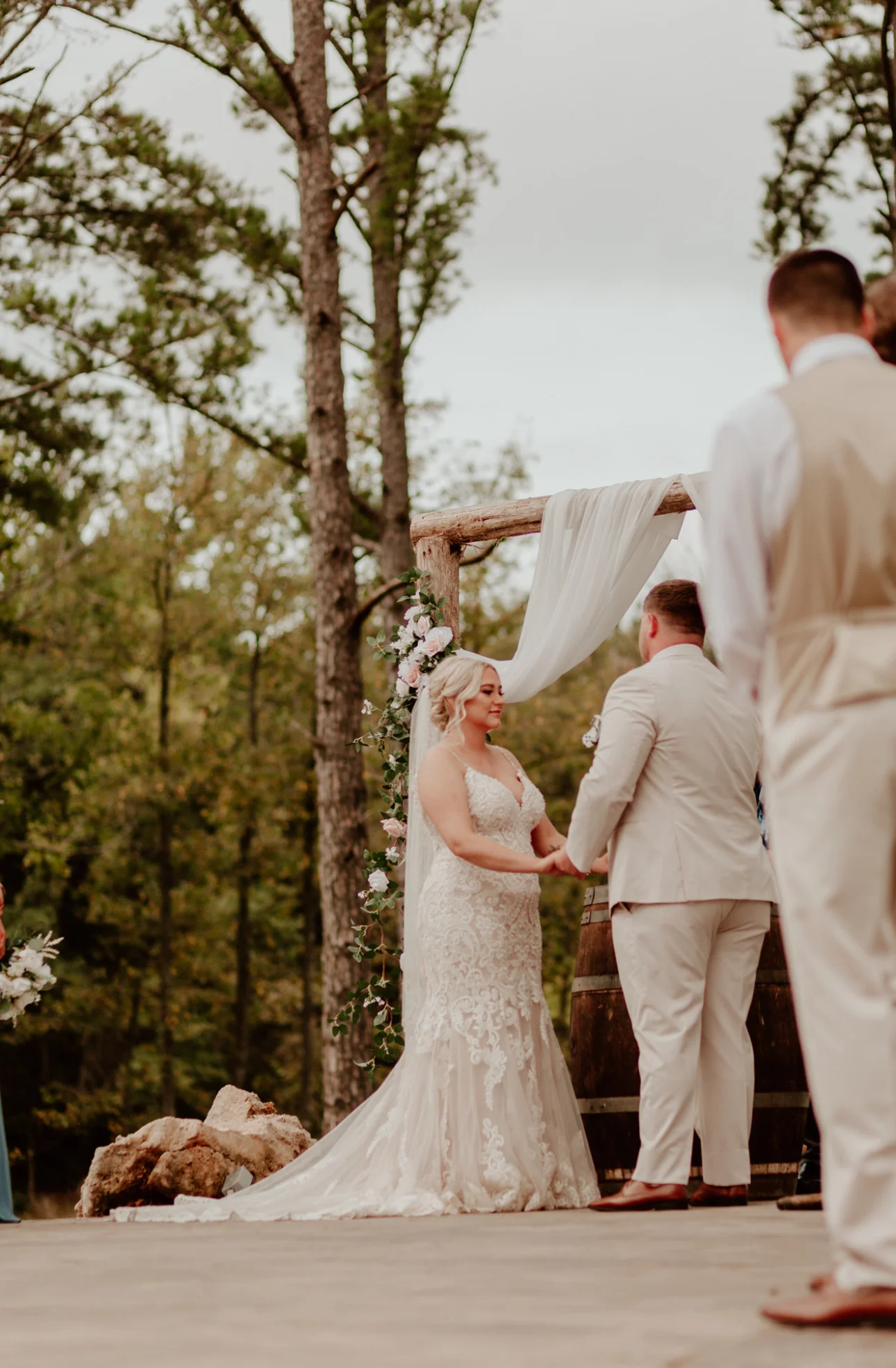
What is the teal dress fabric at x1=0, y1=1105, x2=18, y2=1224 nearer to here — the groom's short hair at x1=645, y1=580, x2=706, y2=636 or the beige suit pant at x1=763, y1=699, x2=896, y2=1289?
the groom's short hair at x1=645, y1=580, x2=706, y2=636

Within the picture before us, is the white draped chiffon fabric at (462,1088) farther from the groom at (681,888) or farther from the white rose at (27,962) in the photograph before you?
the white rose at (27,962)

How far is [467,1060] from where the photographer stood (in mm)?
6078

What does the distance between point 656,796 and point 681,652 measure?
0.52 m

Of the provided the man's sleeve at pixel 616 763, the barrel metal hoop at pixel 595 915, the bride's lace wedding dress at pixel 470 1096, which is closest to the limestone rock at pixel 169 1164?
the bride's lace wedding dress at pixel 470 1096

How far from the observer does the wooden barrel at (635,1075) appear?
20.7ft

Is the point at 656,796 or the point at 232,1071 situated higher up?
the point at 656,796

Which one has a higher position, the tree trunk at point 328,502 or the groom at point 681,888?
the tree trunk at point 328,502

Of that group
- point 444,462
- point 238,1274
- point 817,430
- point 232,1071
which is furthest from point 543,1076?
point 232,1071

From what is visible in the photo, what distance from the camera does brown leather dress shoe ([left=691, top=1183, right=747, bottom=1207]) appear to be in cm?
559

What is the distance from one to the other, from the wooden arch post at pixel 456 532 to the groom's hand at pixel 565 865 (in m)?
1.91

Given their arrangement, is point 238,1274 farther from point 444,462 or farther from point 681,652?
point 444,462

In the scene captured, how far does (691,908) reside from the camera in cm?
545

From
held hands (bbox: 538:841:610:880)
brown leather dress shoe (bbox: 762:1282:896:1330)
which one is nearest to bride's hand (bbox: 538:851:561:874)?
held hands (bbox: 538:841:610:880)

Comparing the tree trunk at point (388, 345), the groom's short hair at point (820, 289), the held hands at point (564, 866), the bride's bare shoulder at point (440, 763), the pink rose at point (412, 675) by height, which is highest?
the tree trunk at point (388, 345)
